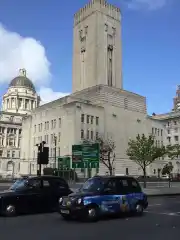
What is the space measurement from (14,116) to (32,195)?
394ft

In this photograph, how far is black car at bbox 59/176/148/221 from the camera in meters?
12.0

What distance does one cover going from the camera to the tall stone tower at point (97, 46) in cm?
8719

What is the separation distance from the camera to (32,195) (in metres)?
14.6

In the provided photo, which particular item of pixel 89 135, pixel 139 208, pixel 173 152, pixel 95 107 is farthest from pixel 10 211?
pixel 95 107

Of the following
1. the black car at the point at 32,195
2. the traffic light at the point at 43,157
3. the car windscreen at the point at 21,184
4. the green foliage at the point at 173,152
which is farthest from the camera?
the green foliage at the point at 173,152

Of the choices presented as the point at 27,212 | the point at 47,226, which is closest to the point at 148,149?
the point at 27,212

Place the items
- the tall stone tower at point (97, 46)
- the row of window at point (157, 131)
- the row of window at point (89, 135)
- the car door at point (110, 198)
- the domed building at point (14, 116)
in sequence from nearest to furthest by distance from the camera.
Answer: the car door at point (110, 198) < the row of window at point (89, 135) < the tall stone tower at point (97, 46) < the row of window at point (157, 131) < the domed building at point (14, 116)

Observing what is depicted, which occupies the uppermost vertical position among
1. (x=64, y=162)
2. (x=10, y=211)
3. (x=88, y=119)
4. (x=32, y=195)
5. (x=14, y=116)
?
(x=14, y=116)

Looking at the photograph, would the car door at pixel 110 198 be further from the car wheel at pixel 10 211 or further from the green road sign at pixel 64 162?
the green road sign at pixel 64 162

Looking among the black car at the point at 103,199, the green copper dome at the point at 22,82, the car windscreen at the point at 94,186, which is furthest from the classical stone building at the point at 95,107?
the car windscreen at the point at 94,186

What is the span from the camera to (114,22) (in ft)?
306

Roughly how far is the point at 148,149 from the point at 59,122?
41.2 metres

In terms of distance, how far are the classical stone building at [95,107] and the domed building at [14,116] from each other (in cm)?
2852

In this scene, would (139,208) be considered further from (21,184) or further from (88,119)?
(88,119)
